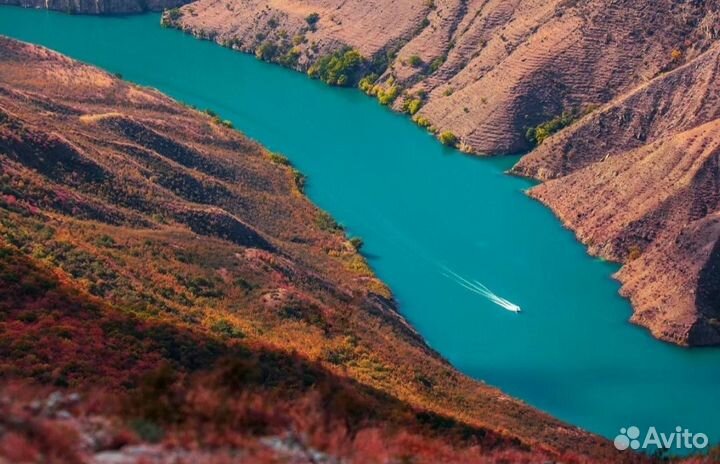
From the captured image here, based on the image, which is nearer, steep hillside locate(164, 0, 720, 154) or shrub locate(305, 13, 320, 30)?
steep hillside locate(164, 0, 720, 154)

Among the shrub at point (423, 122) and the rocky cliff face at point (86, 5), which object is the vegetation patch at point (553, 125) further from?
the rocky cliff face at point (86, 5)

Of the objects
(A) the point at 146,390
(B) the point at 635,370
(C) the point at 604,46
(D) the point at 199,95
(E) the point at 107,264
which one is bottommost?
(A) the point at 146,390

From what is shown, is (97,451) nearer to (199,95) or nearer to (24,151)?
(24,151)

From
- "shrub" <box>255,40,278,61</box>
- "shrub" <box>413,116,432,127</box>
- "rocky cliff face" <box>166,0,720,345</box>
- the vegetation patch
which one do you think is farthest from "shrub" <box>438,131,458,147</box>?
"shrub" <box>255,40,278,61</box>

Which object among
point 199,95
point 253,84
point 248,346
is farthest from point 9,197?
point 253,84

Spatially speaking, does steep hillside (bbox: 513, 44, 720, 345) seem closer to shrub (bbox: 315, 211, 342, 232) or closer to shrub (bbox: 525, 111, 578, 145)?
shrub (bbox: 525, 111, 578, 145)

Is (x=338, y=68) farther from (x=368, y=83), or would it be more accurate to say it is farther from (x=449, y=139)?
(x=449, y=139)
